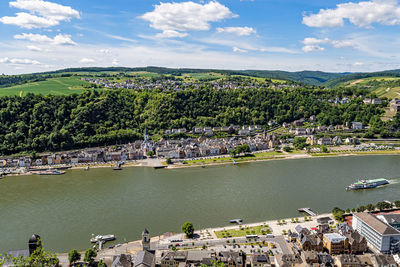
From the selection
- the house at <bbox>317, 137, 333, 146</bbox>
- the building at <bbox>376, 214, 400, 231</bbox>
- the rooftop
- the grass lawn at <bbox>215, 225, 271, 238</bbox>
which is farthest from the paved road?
the house at <bbox>317, 137, 333, 146</bbox>

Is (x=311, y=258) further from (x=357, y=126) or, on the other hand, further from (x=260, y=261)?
(x=357, y=126)

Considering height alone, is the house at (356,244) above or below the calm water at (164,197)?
above

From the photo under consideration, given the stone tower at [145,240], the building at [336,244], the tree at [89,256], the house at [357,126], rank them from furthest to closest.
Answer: the house at [357,126] < the building at [336,244] < the stone tower at [145,240] < the tree at [89,256]

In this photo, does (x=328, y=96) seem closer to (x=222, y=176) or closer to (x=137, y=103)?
(x=137, y=103)

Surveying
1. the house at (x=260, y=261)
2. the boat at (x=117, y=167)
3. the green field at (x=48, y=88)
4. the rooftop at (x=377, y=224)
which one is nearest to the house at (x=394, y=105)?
the rooftop at (x=377, y=224)

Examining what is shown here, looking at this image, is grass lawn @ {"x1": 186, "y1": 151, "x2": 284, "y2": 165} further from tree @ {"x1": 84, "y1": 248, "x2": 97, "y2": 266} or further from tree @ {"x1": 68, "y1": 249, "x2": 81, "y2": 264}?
tree @ {"x1": 68, "y1": 249, "x2": 81, "y2": 264}

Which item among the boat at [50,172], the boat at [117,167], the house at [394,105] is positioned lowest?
the boat at [50,172]

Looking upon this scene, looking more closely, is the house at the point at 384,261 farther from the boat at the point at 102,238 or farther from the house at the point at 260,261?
the boat at the point at 102,238
